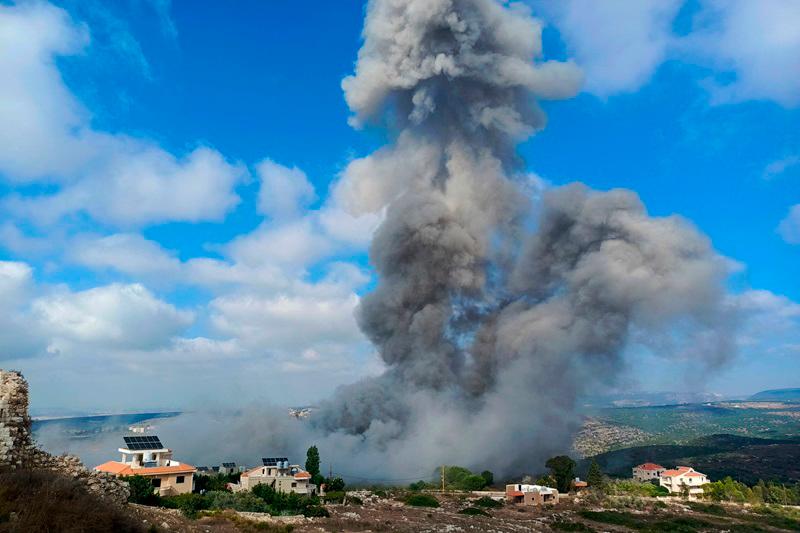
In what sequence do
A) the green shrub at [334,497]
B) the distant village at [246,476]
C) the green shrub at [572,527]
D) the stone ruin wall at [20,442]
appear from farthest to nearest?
the green shrub at [334,497], the distant village at [246,476], the green shrub at [572,527], the stone ruin wall at [20,442]

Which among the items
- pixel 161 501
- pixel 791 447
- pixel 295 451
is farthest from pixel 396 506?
pixel 791 447

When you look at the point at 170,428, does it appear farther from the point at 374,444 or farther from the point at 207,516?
the point at 207,516

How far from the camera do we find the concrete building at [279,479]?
38.4m

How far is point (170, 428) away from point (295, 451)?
2998 centimetres

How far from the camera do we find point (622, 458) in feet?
275

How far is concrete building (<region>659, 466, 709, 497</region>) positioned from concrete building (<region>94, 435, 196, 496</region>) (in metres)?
47.1

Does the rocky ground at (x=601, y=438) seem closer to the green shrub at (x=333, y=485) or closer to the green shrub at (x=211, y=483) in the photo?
the green shrub at (x=333, y=485)

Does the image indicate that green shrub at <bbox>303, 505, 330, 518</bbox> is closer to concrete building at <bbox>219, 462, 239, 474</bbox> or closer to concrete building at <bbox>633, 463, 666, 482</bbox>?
concrete building at <bbox>219, 462, 239, 474</bbox>

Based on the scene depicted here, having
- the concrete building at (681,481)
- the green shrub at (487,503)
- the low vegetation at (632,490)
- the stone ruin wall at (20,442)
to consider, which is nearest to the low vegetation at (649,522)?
the green shrub at (487,503)

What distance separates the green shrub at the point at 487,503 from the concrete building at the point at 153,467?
71.7 ft

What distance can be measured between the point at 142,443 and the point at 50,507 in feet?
92.8

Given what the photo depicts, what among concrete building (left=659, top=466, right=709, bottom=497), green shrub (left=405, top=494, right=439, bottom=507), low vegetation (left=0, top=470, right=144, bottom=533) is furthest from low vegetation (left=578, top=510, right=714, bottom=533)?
low vegetation (left=0, top=470, right=144, bottom=533)

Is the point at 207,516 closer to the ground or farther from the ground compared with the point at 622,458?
farther from the ground

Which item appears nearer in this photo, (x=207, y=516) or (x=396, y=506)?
(x=207, y=516)
